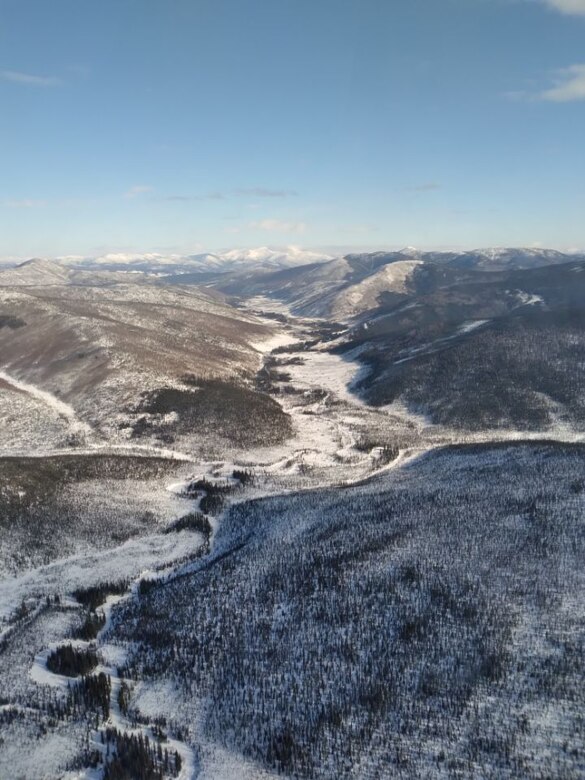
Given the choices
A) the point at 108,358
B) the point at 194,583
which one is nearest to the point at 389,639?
the point at 194,583

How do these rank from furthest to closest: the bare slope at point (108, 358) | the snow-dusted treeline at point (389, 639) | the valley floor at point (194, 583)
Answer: the bare slope at point (108, 358), the valley floor at point (194, 583), the snow-dusted treeline at point (389, 639)

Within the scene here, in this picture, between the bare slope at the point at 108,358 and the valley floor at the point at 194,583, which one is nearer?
the valley floor at the point at 194,583

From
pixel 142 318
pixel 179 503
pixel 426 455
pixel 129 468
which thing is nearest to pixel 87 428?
pixel 129 468

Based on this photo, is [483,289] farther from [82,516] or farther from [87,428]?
[82,516]

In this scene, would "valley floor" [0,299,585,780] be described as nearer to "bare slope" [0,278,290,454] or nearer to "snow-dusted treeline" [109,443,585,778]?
"snow-dusted treeline" [109,443,585,778]

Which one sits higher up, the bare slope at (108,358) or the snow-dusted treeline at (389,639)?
the bare slope at (108,358)

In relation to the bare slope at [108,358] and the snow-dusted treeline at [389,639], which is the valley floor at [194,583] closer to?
the snow-dusted treeline at [389,639]

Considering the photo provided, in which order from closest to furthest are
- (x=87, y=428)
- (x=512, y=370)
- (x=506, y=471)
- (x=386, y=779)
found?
(x=386, y=779) → (x=506, y=471) → (x=87, y=428) → (x=512, y=370)

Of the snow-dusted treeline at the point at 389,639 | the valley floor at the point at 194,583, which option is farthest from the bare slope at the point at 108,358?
the snow-dusted treeline at the point at 389,639

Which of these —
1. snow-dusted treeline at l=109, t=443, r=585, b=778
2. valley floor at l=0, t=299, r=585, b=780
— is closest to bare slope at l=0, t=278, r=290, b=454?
valley floor at l=0, t=299, r=585, b=780

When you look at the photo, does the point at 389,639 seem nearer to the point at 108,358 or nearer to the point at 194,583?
the point at 194,583

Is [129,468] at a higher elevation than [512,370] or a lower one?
lower
